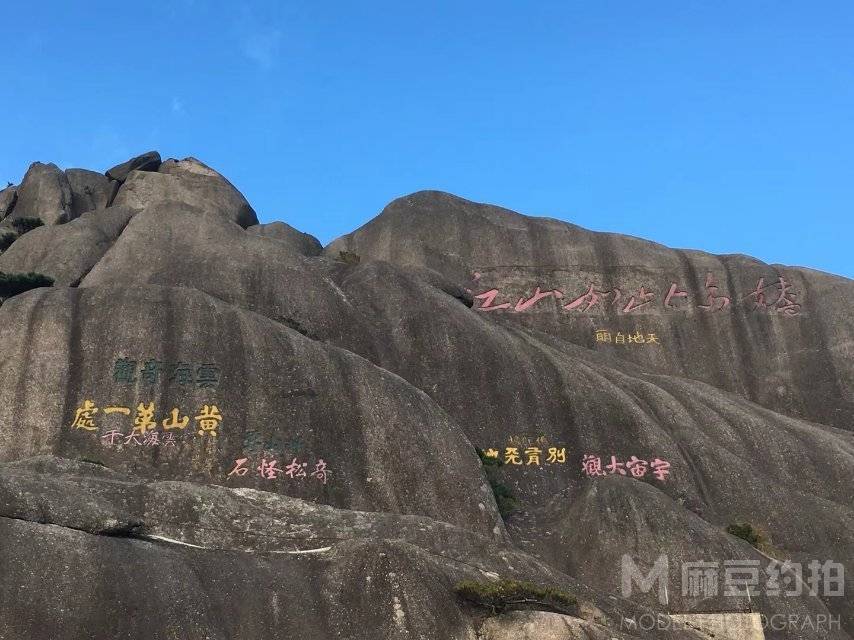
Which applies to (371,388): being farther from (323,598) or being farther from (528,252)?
(528,252)

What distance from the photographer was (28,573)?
41.1 ft

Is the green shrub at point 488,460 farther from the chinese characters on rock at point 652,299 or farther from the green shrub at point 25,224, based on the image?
the green shrub at point 25,224

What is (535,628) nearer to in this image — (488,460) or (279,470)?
(279,470)

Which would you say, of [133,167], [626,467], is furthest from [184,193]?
[626,467]

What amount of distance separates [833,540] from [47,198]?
3461 cm

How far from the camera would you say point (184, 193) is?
44812 millimetres

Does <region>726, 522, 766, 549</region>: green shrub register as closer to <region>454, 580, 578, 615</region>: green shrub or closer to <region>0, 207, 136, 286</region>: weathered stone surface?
<region>454, 580, 578, 615</region>: green shrub

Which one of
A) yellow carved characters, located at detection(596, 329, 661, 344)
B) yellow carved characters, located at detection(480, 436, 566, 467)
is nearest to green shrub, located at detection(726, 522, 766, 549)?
yellow carved characters, located at detection(480, 436, 566, 467)

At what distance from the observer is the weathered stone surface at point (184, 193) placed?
4462cm

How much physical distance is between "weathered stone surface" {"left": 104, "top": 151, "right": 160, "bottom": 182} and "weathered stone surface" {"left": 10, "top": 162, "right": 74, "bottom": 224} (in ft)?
7.45

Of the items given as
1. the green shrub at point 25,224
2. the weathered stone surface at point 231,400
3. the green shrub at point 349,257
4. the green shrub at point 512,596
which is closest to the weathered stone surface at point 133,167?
the green shrub at point 25,224

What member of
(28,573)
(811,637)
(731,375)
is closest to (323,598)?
(28,573)

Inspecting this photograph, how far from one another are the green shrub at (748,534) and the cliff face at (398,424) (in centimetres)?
66

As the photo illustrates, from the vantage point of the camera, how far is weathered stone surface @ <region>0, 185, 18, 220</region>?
147 feet
